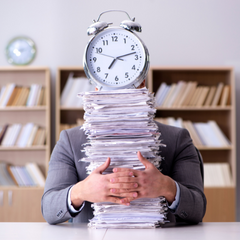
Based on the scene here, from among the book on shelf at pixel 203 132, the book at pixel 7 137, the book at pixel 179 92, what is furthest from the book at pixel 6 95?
the book at pixel 179 92

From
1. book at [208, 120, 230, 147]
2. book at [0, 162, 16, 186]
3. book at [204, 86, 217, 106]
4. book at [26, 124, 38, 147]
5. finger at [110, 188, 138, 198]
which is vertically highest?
finger at [110, 188, 138, 198]

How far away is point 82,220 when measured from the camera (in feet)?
4.30

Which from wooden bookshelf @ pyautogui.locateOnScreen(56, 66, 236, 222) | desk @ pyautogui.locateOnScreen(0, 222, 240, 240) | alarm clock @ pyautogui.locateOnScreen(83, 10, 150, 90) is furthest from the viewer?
wooden bookshelf @ pyautogui.locateOnScreen(56, 66, 236, 222)

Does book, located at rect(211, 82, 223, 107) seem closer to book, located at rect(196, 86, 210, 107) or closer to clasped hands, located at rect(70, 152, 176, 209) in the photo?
book, located at rect(196, 86, 210, 107)

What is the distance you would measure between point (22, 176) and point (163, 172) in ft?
8.66

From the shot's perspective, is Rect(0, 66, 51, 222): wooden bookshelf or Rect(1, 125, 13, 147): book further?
Rect(1, 125, 13, 147): book

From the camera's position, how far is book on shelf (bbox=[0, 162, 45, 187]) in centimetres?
357

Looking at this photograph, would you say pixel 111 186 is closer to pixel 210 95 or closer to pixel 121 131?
pixel 121 131

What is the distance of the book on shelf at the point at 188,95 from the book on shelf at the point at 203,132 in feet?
0.62

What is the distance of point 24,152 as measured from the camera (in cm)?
377

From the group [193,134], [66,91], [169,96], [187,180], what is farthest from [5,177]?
[187,180]

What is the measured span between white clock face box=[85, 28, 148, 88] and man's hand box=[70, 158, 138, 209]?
295 mm

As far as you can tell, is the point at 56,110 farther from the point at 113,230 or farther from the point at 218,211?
the point at 113,230

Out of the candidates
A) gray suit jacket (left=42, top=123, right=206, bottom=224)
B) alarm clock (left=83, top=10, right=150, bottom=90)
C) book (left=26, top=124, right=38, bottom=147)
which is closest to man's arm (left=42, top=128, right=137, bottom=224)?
gray suit jacket (left=42, top=123, right=206, bottom=224)
